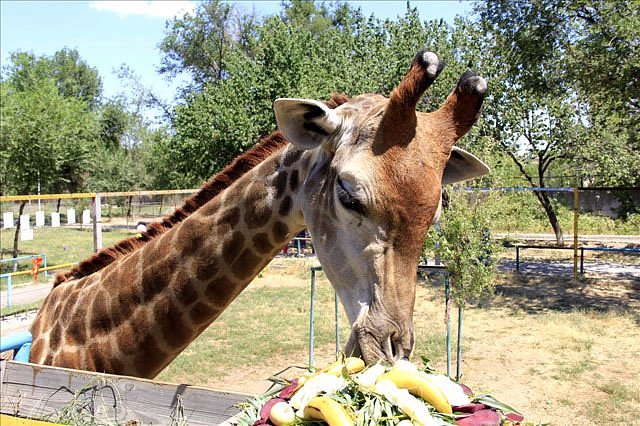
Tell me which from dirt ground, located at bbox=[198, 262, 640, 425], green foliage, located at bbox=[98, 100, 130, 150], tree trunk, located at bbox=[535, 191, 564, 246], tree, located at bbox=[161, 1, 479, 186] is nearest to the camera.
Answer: dirt ground, located at bbox=[198, 262, 640, 425]

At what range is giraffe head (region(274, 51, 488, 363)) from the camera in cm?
205

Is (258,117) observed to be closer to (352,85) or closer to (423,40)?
(352,85)

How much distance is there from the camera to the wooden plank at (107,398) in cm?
229

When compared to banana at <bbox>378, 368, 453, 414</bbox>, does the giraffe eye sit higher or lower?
higher

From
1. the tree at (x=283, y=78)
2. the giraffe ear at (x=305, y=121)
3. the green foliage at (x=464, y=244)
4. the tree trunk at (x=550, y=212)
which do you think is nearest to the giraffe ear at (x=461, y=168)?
the giraffe ear at (x=305, y=121)

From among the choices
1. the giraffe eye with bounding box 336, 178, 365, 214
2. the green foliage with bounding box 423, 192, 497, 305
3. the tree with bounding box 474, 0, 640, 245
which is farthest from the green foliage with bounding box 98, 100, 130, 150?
the giraffe eye with bounding box 336, 178, 365, 214

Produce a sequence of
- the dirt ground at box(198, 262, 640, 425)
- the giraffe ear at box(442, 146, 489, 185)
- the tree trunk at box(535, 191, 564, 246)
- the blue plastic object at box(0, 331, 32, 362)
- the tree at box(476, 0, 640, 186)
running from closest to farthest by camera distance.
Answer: the blue plastic object at box(0, 331, 32, 362), the giraffe ear at box(442, 146, 489, 185), the dirt ground at box(198, 262, 640, 425), the tree at box(476, 0, 640, 186), the tree trunk at box(535, 191, 564, 246)

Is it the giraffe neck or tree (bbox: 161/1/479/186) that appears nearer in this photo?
the giraffe neck

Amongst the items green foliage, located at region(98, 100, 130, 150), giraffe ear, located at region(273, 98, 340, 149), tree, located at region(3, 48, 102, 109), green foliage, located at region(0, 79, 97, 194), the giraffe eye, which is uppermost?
tree, located at region(3, 48, 102, 109)

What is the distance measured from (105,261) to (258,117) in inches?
685

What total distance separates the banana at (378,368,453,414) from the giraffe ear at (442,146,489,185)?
1.46 m

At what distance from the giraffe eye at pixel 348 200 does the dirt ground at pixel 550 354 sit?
11.6 feet

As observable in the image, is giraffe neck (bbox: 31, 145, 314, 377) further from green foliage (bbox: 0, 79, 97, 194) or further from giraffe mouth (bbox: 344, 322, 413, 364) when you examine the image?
green foliage (bbox: 0, 79, 97, 194)

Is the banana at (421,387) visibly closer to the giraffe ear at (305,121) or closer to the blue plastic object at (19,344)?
the giraffe ear at (305,121)
